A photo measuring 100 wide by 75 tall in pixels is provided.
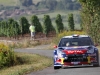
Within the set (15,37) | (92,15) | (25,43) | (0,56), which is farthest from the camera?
(15,37)

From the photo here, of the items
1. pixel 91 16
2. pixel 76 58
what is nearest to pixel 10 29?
pixel 91 16

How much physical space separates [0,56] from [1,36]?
48025 mm

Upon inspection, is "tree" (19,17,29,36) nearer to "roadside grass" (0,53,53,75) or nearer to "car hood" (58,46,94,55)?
"roadside grass" (0,53,53,75)

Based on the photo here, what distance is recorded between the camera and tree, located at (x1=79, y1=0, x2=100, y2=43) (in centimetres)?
4150

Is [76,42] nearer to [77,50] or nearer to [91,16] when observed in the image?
[77,50]

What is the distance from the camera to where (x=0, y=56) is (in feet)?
92.2

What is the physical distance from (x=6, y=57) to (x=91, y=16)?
1599cm

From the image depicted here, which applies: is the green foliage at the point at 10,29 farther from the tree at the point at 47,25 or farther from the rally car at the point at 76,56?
the rally car at the point at 76,56

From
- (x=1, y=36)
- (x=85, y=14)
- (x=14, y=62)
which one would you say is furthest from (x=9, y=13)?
(x=14, y=62)

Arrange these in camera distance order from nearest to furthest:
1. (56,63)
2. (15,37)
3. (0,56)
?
(56,63) < (0,56) < (15,37)

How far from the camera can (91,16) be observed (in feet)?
140

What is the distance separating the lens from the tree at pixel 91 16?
41.5 meters

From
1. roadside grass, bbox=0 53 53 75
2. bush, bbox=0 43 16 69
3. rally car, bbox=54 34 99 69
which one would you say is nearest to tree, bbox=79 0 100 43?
roadside grass, bbox=0 53 53 75

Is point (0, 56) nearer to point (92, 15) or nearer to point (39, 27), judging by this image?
point (92, 15)
